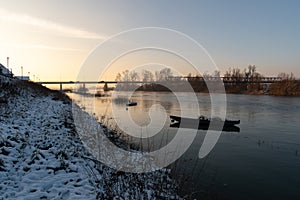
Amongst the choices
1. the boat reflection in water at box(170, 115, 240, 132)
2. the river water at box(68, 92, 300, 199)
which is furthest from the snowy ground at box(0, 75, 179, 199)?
the boat reflection in water at box(170, 115, 240, 132)

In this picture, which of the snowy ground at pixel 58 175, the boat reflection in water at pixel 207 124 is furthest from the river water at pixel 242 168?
the boat reflection in water at pixel 207 124

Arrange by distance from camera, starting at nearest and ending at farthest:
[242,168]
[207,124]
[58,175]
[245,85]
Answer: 1. [58,175]
2. [242,168]
3. [207,124]
4. [245,85]

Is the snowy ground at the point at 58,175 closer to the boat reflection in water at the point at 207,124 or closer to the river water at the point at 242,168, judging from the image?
the river water at the point at 242,168

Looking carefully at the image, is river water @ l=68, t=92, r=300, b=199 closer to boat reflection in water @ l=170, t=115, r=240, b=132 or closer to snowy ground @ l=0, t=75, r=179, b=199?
snowy ground @ l=0, t=75, r=179, b=199

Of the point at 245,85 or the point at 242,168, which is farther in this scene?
the point at 245,85

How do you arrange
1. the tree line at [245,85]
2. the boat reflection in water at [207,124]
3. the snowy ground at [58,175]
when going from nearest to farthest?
the snowy ground at [58,175] < the boat reflection in water at [207,124] < the tree line at [245,85]

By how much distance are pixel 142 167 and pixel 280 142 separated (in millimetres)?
13857

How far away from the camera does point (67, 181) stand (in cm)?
669

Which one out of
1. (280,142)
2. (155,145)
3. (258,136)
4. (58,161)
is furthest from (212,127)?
(58,161)

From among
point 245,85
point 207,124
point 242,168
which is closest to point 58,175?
point 242,168

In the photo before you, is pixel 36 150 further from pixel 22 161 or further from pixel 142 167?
pixel 142 167

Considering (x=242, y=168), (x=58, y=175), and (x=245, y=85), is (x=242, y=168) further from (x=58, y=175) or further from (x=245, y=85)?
(x=245, y=85)

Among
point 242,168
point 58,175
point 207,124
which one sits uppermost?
point 58,175

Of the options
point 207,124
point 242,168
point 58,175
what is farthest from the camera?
point 207,124
